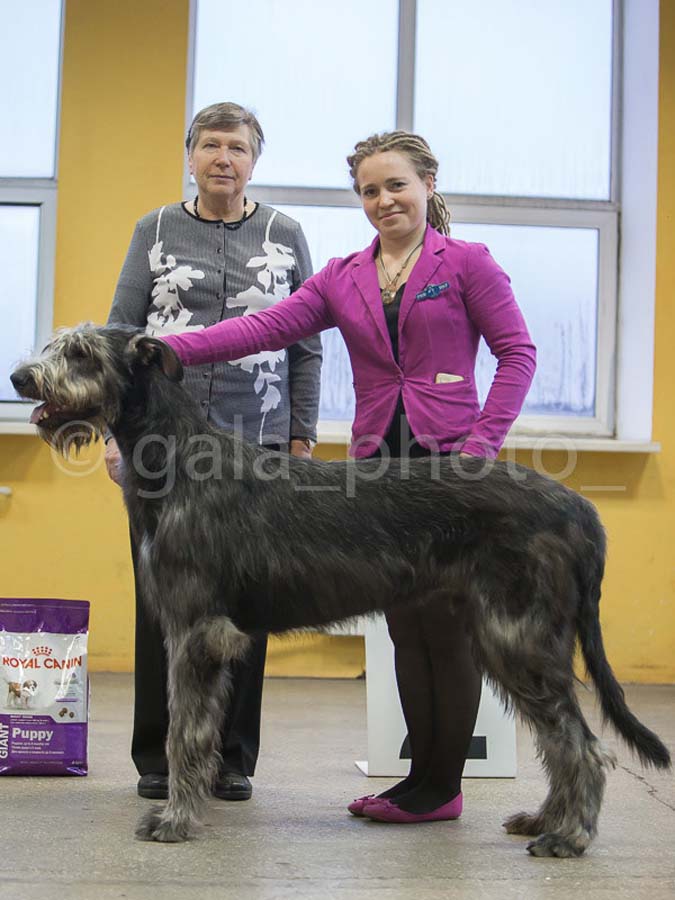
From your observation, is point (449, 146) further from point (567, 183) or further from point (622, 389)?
Result: point (622, 389)

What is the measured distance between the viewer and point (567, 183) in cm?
616

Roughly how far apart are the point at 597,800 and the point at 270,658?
329 cm

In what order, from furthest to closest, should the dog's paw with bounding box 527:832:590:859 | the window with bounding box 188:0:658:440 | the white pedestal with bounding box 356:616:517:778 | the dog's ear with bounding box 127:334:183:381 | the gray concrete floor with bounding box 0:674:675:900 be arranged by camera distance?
the window with bounding box 188:0:658:440 → the white pedestal with bounding box 356:616:517:778 → the dog's ear with bounding box 127:334:183:381 → the dog's paw with bounding box 527:832:590:859 → the gray concrete floor with bounding box 0:674:675:900

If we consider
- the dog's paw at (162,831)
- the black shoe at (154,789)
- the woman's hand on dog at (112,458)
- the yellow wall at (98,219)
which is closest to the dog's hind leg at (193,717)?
the dog's paw at (162,831)

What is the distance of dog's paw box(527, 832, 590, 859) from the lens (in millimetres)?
2703

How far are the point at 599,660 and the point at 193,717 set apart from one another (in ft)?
3.47

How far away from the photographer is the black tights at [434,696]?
3002 mm

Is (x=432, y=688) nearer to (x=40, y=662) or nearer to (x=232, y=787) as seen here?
(x=232, y=787)

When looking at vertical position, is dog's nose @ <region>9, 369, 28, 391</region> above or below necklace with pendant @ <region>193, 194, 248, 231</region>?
below

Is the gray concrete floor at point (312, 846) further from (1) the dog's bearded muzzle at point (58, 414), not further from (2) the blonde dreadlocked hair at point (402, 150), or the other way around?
(2) the blonde dreadlocked hair at point (402, 150)

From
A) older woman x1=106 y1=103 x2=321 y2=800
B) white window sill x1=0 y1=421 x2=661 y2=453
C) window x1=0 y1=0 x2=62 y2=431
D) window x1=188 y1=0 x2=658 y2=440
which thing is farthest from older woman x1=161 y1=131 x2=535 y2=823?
window x1=0 y1=0 x2=62 y2=431

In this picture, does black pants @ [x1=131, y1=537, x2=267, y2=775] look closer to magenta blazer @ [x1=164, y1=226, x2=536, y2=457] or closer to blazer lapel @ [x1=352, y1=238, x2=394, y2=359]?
magenta blazer @ [x1=164, y1=226, x2=536, y2=457]

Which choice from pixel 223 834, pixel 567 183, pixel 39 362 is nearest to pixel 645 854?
pixel 223 834

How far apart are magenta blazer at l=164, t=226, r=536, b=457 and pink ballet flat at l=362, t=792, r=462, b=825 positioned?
1012 mm
